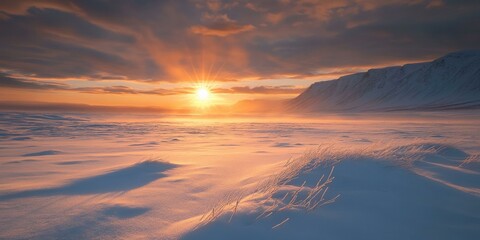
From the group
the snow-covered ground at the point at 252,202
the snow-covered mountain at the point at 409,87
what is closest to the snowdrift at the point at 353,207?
the snow-covered ground at the point at 252,202

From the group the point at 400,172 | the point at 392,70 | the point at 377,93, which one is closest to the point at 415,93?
the point at 377,93

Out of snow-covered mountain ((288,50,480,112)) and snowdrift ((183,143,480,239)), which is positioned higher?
snow-covered mountain ((288,50,480,112))

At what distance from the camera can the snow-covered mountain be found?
344 ft

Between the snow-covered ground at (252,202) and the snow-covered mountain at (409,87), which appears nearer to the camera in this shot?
the snow-covered ground at (252,202)

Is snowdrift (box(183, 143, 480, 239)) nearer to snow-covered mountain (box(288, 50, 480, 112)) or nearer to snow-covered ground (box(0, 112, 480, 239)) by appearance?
snow-covered ground (box(0, 112, 480, 239))

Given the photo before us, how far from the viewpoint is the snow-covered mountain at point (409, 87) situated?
10481cm

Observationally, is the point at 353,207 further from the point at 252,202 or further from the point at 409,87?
the point at 409,87

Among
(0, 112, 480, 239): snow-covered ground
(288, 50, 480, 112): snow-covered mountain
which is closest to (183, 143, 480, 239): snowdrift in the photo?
(0, 112, 480, 239): snow-covered ground

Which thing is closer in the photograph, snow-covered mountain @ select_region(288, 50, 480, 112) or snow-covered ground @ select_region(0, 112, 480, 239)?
snow-covered ground @ select_region(0, 112, 480, 239)

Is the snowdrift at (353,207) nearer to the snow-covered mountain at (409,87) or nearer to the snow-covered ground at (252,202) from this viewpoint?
the snow-covered ground at (252,202)

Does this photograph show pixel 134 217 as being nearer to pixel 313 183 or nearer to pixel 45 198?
pixel 45 198

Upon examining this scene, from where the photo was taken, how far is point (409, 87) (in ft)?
388

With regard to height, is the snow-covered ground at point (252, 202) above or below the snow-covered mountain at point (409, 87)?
below

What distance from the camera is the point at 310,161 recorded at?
3893mm
